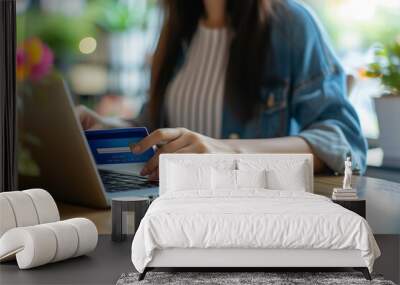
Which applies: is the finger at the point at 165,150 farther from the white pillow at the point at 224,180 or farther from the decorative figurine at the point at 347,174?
the decorative figurine at the point at 347,174

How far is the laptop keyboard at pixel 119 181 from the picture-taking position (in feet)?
22.1

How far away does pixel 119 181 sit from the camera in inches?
267

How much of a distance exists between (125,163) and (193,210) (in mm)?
1992

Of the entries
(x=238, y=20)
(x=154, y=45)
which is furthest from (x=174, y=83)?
(x=238, y=20)

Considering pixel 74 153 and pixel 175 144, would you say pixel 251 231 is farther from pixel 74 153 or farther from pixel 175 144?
pixel 74 153

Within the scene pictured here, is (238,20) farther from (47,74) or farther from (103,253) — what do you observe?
(103,253)

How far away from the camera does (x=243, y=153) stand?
665 centimetres

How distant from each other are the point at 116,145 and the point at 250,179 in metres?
1.37


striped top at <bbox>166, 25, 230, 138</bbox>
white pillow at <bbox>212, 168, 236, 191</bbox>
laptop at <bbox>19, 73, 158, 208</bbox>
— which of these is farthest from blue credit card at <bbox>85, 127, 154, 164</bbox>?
white pillow at <bbox>212, 168, 236, 191</bbox>

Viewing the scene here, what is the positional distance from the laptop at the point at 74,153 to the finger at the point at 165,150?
0.16ft

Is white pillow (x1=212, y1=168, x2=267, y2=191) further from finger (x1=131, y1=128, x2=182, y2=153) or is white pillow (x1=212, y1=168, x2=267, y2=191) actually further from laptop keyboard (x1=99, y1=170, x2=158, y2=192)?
laptop keyboard (x1=99, y1=170, x2=158, y2=192)

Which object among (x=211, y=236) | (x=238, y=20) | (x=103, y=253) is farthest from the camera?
(x=238, y=20)

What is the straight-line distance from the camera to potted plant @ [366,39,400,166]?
6684 mm

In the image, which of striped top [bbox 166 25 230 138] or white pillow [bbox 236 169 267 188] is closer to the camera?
white pillow [bbox 236 169 267 188]
